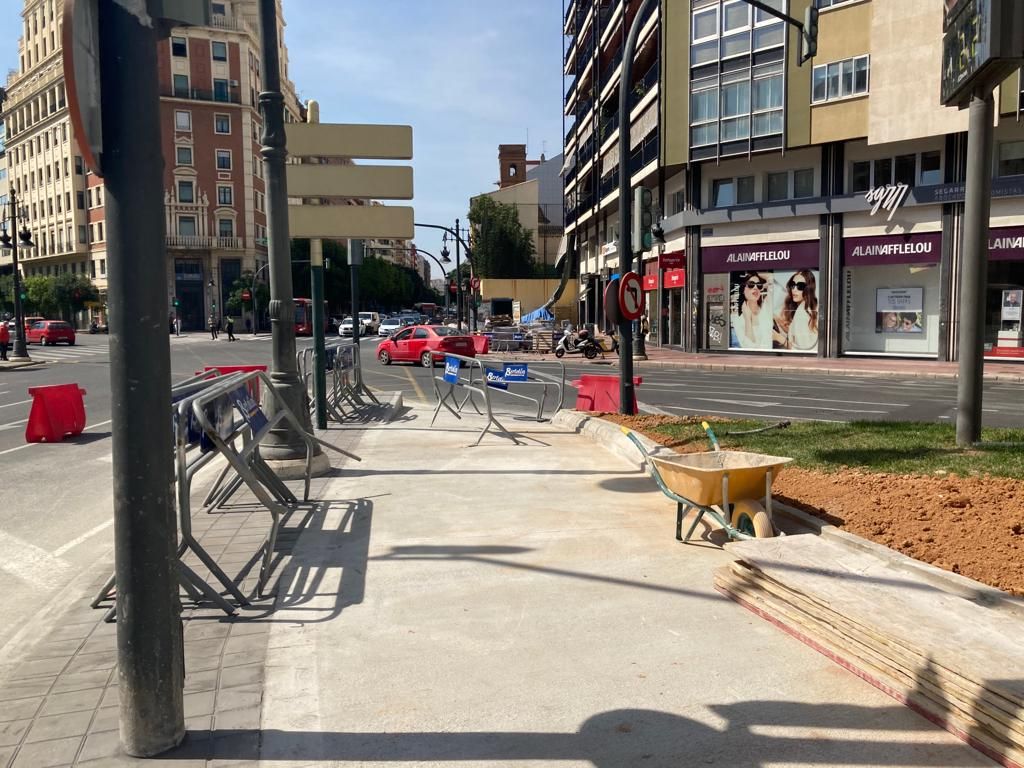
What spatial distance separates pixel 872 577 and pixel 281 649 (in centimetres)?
319

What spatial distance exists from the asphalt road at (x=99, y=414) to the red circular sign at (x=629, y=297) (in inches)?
135

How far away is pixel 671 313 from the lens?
3662cm

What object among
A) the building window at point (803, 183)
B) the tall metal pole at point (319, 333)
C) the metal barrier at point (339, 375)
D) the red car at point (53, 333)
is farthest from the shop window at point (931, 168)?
the red car at point (53, 333)

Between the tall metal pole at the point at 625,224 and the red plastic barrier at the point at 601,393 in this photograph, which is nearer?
the tall metal pole at the point at 625,224

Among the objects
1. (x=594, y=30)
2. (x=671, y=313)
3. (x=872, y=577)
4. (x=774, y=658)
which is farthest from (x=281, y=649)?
(x=594, y=30)

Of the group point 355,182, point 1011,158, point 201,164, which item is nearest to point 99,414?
point 355,182

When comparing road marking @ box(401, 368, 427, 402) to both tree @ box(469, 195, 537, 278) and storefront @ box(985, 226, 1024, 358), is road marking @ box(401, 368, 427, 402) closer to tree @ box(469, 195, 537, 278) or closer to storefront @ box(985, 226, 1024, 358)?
storefront @ box(985, 226, 1024, 358)

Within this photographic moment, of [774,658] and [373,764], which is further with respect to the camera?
[774,658]

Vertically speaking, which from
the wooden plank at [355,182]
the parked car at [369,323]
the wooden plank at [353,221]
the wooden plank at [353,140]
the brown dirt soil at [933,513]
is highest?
the wooden plank at [353,140]

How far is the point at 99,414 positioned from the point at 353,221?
740cm

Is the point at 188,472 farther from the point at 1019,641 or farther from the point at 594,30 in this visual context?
the point at 594,30

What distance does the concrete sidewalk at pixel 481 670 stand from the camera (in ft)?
10.7

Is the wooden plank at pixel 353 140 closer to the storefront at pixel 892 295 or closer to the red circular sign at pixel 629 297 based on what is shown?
the red circular sign at pixel 629 297

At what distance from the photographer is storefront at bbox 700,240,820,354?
31062mm
